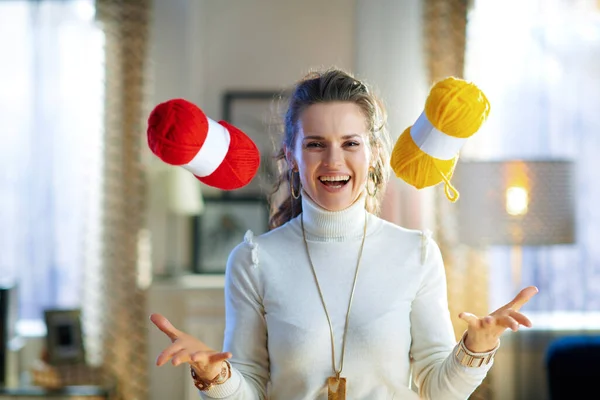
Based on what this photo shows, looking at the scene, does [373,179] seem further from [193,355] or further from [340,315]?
[193,355]

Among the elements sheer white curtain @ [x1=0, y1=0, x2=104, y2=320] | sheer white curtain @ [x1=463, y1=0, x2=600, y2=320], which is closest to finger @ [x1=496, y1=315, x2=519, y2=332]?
sheer white curtain @ [x1=463, y1=0, x2=600, y2=320]

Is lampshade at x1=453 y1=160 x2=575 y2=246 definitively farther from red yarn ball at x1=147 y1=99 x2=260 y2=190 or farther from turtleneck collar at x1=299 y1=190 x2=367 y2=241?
red yarn ball at x1=147 y1=99 x2=260 y2=190

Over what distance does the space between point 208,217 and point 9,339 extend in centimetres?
106

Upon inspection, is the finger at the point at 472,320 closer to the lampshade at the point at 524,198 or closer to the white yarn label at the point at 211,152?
the white yarn label at the point at 211,152

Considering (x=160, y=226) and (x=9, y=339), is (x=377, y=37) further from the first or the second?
(x=9, y=339)

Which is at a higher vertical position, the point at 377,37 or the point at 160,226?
the point at 377,37

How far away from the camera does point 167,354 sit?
1040 mm

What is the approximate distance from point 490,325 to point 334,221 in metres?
0.32

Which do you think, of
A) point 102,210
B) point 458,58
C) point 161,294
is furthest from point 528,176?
point 102,210

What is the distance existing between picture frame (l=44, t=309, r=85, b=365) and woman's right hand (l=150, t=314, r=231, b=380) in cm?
230

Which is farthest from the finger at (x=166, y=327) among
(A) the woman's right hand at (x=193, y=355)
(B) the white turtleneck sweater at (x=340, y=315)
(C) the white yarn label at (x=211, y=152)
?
(C) the white yarn label at (x=211, y=152)

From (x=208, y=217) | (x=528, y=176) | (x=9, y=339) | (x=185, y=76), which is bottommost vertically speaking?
(x=9, y=339)

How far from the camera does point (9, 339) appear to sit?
3145 mm

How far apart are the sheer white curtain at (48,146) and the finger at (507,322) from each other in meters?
2.77
